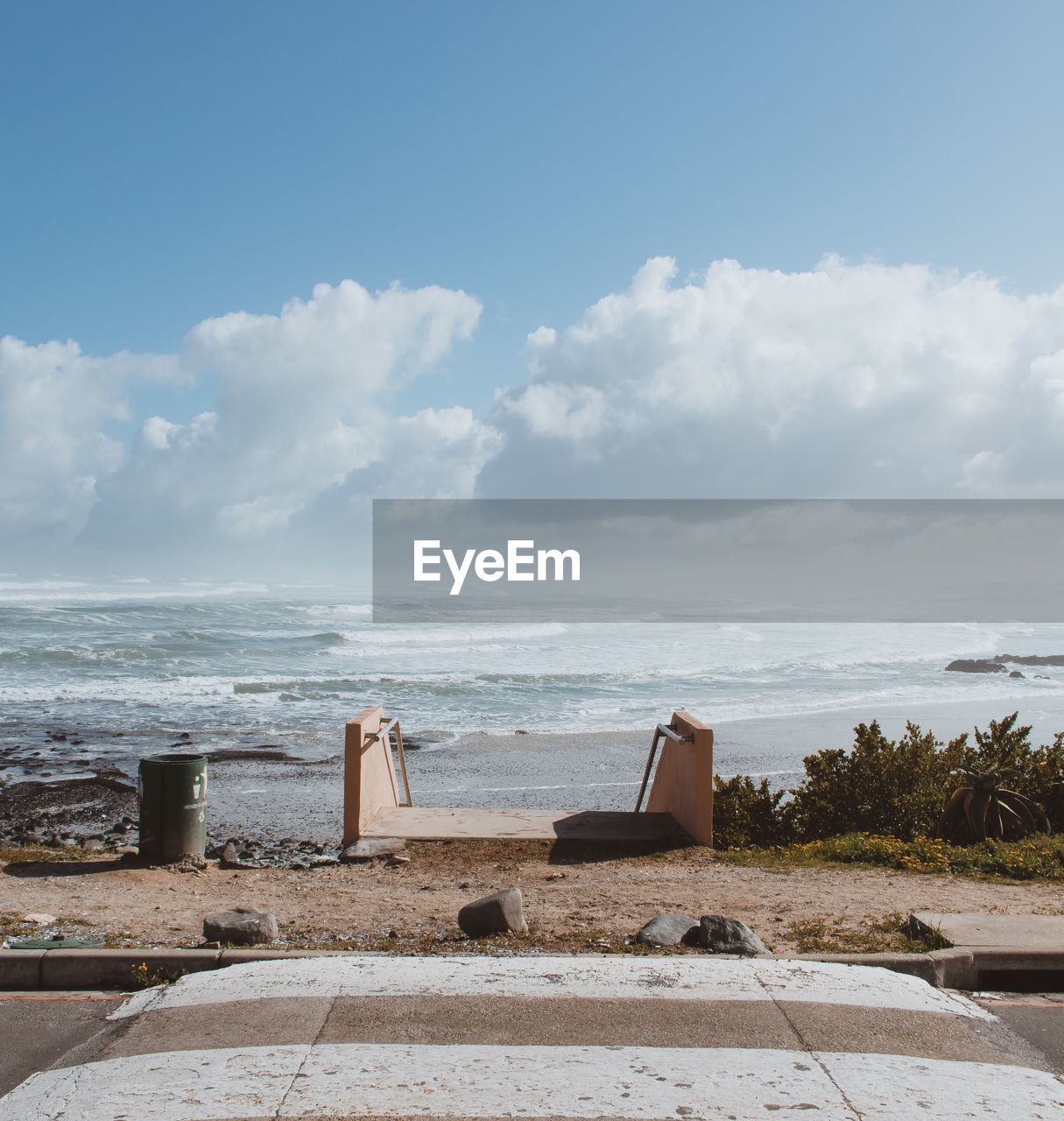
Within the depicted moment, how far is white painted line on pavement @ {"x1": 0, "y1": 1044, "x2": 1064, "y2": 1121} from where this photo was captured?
155 inches

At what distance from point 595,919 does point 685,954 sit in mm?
1145

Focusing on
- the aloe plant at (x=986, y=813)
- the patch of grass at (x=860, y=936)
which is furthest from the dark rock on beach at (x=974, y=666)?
the patch of grass at (x=860, y=936)

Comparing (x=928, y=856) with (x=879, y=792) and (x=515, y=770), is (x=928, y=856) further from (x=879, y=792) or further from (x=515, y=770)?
(x=515, y=770)

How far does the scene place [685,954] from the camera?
603 centimetres

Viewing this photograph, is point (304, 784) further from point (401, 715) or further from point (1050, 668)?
point (1050, 668)

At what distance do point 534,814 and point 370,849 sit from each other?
6.83 feet

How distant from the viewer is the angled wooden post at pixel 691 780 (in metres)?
9.73

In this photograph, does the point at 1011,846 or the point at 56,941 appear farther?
the point at 1011,846

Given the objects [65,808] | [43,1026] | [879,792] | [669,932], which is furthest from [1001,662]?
[43,1026]

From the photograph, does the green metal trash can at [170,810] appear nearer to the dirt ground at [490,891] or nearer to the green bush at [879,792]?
the dirt ground at [490,891]

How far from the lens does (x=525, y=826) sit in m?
10.3

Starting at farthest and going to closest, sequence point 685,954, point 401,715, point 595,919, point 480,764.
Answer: point 401,715
point 480,764
point 595,919
point 685,954

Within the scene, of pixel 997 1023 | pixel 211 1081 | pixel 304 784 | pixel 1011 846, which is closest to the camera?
pixel 211 1081

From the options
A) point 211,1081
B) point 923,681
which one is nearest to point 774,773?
point 211,1081
